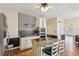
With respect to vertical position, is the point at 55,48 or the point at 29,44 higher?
the point at 29,44

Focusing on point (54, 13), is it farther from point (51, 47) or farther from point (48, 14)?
point (51, 47)

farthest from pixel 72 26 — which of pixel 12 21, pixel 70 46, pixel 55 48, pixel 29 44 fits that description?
pixel 12 21

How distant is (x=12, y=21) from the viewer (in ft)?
11.0

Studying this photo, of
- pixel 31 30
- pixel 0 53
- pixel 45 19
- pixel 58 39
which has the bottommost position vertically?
pixel 0 53

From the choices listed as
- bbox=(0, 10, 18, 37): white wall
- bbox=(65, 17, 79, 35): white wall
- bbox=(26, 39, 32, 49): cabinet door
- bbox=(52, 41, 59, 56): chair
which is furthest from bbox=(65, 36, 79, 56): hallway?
bbox=(0, 10, 18, 37): white wall

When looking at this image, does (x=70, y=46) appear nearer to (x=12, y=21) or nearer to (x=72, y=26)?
(x=72, y=26)

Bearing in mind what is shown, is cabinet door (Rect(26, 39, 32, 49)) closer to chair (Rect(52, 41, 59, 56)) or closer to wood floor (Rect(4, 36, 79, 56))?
wood floor (Rect(4, 36, 79, 56))

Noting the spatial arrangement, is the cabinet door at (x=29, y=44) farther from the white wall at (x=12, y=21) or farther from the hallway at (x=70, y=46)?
the hallway at (x=70, y=46)

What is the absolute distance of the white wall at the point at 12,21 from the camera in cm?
324

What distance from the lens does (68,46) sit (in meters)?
3.07

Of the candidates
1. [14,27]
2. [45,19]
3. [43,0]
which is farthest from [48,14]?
[14,27]

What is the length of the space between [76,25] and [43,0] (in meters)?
1.48

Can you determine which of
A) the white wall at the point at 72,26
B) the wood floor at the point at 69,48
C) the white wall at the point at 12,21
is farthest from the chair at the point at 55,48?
the white wall at the point at 12,21

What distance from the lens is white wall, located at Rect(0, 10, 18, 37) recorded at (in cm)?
324
